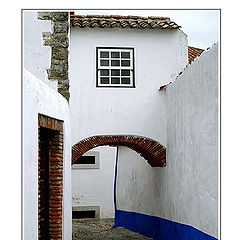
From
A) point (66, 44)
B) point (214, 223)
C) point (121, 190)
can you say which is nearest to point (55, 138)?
point (66, 44)

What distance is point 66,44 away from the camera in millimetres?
7918

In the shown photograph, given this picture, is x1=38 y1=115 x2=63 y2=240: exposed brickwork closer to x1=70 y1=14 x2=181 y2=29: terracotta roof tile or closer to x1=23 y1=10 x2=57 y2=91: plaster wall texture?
x1=23 y1=10 x2=57 y2=91: plaster wall texture

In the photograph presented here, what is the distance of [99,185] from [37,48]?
31.7 feet

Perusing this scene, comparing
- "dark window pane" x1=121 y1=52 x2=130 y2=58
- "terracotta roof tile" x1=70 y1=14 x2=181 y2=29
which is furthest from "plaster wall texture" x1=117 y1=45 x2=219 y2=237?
"terracotta roof tile" x1=70 y1=14 x2=181 y2=29

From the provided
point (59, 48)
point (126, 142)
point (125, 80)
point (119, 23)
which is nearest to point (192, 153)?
point (126, 142)

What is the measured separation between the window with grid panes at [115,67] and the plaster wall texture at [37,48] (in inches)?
88.5

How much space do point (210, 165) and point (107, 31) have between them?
4.63m

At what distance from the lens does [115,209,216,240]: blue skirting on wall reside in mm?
7680

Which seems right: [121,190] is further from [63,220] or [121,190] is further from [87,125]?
[63,220]

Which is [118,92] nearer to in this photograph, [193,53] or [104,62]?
[104,62]

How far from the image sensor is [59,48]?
25.8ft

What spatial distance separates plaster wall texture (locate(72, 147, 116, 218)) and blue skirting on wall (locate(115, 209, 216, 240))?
1912 mm

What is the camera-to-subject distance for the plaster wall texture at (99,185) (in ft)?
54.0

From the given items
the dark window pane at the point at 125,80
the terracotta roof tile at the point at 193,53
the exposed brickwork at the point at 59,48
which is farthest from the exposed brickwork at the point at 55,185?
the terracotta roof tile at the point at 193,53
